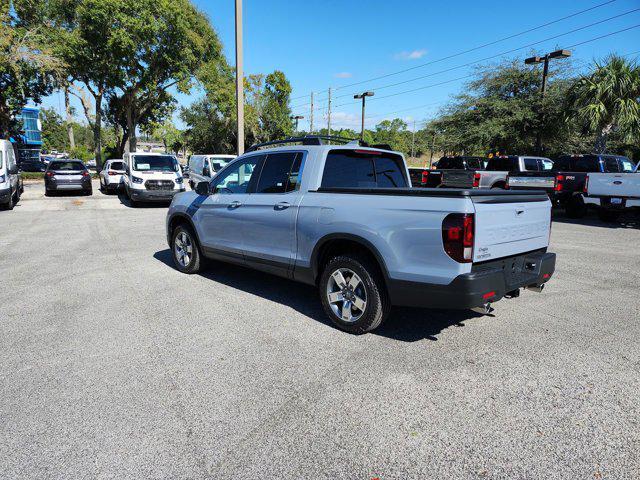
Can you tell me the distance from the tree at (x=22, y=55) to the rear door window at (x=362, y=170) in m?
26.6

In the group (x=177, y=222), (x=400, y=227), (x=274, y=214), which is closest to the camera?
(x=400, y=227)

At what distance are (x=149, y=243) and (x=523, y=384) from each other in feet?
25.8

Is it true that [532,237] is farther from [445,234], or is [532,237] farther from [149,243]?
[149,243]

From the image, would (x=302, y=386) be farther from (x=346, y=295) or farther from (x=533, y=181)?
(x=533, y=181)

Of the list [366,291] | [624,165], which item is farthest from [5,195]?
[624,165]

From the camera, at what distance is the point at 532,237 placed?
4.11 metres

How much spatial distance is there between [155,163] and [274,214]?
1312cm

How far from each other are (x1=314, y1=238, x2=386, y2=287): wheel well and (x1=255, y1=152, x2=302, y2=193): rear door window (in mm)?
807

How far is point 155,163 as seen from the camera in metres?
16.4

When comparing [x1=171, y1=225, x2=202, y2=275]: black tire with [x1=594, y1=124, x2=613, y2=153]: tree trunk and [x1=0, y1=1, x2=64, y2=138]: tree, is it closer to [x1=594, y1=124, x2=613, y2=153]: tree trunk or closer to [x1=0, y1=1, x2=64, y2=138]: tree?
[x1=594, y1=124, x2=613, y2=153]: tree trunk

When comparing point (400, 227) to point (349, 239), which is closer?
point (400, 227)

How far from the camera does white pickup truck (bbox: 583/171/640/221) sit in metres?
10.8

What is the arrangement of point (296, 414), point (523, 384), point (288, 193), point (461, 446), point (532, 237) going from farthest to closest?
1. point (288, 193)
2. point (532, 237)
3. point (523, 384)
4. point (296, 414)
5. point (461, 446)

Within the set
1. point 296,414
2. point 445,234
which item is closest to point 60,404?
point 296,414
